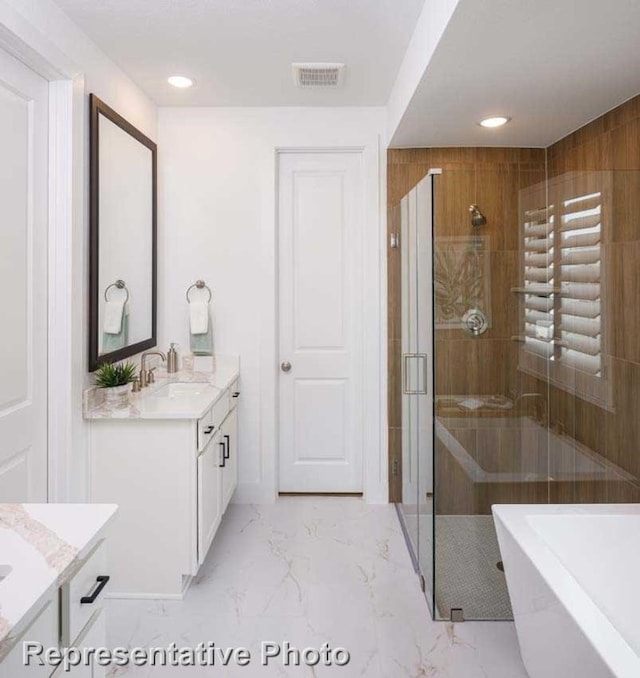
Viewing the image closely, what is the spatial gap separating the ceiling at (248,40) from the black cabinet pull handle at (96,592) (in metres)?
2.18

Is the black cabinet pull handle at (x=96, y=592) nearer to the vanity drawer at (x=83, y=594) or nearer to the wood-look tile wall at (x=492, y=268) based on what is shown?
the vanity drawer at (x=83, y=594)

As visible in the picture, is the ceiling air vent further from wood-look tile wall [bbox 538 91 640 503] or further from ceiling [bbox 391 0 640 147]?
wood-look tile wall [bbox 538 91 640 503]

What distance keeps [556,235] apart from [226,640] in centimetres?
231

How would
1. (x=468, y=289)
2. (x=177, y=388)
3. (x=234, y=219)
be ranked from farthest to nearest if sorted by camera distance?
(x=234, y=219)
(x=177, y=388)
(x=468, y=289)

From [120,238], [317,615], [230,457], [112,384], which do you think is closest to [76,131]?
[120,238]

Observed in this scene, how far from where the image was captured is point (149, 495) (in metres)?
2.44

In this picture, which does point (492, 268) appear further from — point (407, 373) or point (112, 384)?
point (112, 384)

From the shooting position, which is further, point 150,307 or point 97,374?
point 150,307

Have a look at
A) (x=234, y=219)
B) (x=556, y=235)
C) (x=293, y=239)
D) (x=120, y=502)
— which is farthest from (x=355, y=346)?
(x=120, y=502)

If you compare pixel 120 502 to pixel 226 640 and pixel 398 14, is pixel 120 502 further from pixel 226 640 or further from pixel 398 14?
pixel 398 14

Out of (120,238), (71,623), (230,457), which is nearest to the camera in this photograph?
(71,623)

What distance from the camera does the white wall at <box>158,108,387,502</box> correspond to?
3492mm

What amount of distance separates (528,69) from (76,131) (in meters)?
1.92

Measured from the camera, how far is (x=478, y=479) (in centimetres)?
262
